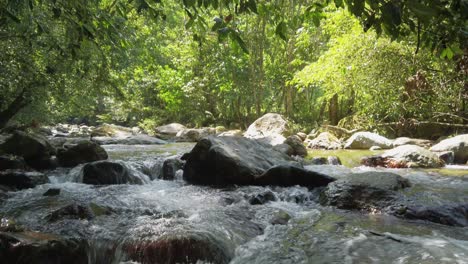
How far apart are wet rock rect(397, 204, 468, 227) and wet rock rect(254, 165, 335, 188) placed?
75.2 inches

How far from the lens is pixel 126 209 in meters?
5.26

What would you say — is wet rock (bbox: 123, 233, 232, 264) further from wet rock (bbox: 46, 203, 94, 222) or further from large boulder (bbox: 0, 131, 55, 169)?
large boulder (bbox: 0, 131, 55, 169)

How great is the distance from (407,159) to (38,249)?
8.48 m

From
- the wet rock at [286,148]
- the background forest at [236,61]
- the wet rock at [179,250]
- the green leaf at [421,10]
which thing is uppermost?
the background forest at [236,61]

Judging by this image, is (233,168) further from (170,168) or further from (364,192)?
(364,192)

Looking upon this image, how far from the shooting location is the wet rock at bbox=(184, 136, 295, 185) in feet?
23.3

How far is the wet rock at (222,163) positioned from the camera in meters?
7.12

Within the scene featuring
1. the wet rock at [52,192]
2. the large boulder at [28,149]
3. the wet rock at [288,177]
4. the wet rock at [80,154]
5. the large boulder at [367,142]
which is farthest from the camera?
the large boulder at [367,142]

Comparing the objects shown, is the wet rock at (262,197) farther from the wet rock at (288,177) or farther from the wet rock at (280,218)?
the wet rock at (288,177)

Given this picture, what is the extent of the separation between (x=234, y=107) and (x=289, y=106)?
3479 mm

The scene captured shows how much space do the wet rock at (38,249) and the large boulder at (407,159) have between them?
7873 mm

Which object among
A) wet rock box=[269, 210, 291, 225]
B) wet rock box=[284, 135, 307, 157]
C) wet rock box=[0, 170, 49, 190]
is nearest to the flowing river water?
wet rock box=[269, 210, 291, 225]

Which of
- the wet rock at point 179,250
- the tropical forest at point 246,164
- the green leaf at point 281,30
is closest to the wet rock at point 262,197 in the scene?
the tropical forest at point 246,164

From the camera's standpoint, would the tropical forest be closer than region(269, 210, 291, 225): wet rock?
Yes
